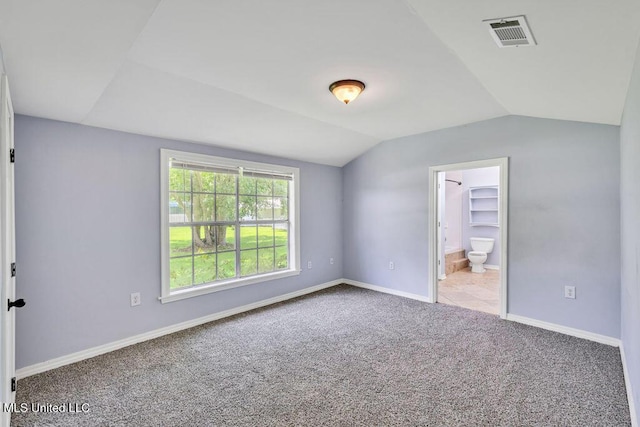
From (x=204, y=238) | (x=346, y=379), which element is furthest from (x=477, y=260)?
(x=204, y=238)

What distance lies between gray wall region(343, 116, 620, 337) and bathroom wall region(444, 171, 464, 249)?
3.02m

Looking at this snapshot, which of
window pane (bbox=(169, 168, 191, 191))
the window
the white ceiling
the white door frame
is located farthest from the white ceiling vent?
window pane (bbox=(169, 168, 191, 191))

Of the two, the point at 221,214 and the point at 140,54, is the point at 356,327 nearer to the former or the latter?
the point at 221,214

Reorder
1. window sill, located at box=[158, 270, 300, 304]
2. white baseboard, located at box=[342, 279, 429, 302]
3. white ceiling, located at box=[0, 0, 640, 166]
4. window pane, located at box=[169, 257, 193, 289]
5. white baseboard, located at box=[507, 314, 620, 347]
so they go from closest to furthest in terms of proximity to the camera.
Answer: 1. white ceiling, located at box=[0, 0, 640, 166]
2. white baseboard, located at box=[507, 314, 620, 347]
3. window sill, located at box=[158, 270, 300, 304]
4. window pane, located at box=[169, 257, 193, 289]
5. white baseboard, located at box=[342, 279, 429, 302]

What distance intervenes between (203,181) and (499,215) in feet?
11.7

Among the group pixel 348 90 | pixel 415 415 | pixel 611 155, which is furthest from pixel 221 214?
pixel 611 155

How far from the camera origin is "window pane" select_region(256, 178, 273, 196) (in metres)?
4.31

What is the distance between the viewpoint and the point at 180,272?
11.6ft

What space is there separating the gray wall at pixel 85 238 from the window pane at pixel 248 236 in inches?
33.3

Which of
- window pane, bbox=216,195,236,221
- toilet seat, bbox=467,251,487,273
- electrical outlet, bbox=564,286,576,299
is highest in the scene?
window pane, bbox=216,195,236,221

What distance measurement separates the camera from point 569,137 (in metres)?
3.17

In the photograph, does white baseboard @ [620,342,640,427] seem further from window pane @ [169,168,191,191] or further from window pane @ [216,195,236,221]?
window pane @ [169,168,191,191]

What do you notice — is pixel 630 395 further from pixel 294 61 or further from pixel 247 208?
pixel 247 208

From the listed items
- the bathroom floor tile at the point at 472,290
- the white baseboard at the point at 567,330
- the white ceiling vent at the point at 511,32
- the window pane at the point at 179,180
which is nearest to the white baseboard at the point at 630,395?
the white baseboard at the point at 567,330
